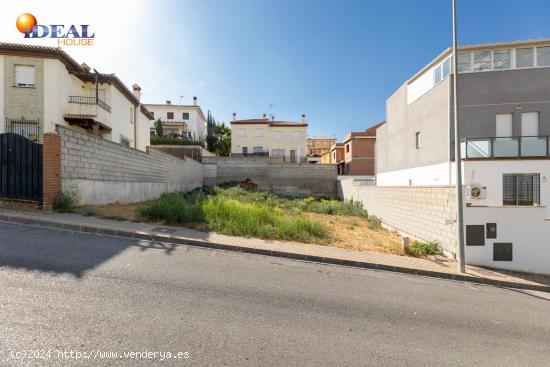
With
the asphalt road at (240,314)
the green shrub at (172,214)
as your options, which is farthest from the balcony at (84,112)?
the asphalt road at (240,314)

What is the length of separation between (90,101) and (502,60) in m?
26.3

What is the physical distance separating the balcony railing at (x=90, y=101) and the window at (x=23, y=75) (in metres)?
2.04

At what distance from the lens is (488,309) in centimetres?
406

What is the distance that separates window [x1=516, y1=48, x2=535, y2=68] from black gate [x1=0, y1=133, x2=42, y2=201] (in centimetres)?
2332

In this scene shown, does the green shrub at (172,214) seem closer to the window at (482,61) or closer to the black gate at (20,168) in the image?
A: the black gate at (20,168)

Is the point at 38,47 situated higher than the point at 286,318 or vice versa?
the point at 38,47

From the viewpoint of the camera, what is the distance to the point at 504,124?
1464 cm

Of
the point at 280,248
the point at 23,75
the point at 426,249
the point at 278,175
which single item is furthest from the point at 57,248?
the point at 278,175

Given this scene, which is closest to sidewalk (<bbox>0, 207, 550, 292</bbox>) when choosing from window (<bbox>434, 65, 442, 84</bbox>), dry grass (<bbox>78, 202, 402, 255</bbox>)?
dry grass (<bbox>78, 202, 402, 255</bbox>)

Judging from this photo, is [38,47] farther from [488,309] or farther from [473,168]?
[473,168]

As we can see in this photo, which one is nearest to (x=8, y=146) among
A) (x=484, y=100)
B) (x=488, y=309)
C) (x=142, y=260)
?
(x=142, y=260)

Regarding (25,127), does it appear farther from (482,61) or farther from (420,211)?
(482,61)

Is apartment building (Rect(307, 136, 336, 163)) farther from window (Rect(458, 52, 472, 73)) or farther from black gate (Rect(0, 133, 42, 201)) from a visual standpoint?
black gate (Rect(0, 133, 42, 201))

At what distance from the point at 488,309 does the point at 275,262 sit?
12.2 feet
